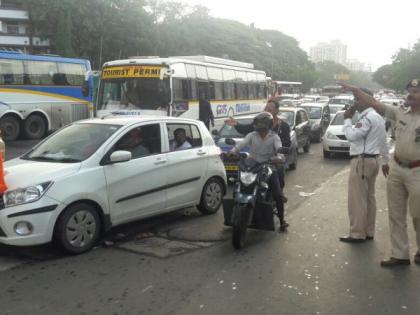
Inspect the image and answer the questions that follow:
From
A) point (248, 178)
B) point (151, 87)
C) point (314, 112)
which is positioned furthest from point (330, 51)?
point (248, 178)

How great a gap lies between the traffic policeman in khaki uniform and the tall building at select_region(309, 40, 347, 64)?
Result: 186m

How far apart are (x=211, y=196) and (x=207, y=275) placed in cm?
269

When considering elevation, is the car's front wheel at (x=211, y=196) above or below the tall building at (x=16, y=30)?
below

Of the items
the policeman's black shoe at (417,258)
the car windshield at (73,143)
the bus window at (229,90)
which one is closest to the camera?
the policeman's black shoe at (417,258)

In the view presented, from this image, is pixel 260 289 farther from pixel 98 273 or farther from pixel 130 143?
pixel 130 143

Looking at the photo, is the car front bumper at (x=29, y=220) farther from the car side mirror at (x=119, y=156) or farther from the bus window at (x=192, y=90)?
the bus window at (x=192, y=90)

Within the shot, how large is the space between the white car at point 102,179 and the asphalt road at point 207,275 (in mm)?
335

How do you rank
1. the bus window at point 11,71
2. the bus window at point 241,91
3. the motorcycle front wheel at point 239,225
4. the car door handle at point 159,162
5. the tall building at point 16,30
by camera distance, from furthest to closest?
the tall building at point 16,30 < the bus window at point 241,91 < the bus window at point 11,71 < the car door handle at point 159,162 < the motorcycle front wheel at point 239,225

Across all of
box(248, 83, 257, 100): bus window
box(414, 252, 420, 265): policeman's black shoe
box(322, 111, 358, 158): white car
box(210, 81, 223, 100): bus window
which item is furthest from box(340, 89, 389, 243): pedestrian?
box(248, 83, 257, 100): bus window

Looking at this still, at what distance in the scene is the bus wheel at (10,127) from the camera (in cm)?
1724

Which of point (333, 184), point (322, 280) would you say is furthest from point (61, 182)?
point (333, 184)

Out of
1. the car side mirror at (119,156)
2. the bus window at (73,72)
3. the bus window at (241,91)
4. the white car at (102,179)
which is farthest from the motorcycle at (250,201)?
the bus window at (73,72)

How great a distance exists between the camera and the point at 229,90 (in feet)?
63.9

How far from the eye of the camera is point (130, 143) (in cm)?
618
